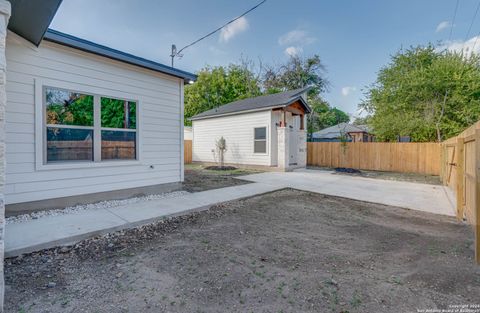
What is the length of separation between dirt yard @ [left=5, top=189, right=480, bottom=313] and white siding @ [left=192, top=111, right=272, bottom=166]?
8498mm

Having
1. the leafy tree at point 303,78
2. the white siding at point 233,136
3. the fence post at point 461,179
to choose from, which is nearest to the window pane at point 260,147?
the white siding at point 233,136

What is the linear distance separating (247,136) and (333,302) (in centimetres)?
1123

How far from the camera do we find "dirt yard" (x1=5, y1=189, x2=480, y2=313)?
2.07 meters

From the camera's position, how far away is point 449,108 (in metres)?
12.3

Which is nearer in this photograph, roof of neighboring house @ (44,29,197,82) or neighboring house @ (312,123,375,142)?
roof of neighboring house @ (44,29,197,82)

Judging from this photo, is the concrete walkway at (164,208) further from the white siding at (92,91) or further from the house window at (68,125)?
the house window at (68,125)

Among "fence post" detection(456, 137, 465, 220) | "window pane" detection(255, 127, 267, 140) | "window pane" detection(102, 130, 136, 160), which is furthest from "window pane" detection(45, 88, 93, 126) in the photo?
"window pane" detection(255, 127, 267, 140)

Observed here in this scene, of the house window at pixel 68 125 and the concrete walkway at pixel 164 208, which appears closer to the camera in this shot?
the concrete walkway at pixel 164 208

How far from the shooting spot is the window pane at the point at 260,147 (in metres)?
12.3

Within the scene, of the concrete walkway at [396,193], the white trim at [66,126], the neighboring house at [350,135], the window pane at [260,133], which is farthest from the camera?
the neighboring house at [350,135]

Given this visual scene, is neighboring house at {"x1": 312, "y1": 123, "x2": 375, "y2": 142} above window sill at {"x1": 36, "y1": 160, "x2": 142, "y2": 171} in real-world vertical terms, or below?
above

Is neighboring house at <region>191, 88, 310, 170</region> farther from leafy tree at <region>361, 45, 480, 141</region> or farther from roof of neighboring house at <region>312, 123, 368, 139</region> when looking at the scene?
roof of neighboring house at <region>312, 123, 368, 139</region>

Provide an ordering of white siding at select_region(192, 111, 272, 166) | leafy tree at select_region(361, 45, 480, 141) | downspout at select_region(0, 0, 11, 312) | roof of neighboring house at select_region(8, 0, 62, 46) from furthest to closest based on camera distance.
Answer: white siding at select_region(192, 111, 272, 166)
leafy tree at select_region(361, 45, 480, 141)
roof of neighboring house at select_region(8, 0, 62, 46)
downspout at select_region(0, 0, 11, 312)

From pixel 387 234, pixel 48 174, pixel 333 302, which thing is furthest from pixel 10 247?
pixel 387 234
